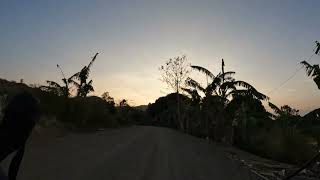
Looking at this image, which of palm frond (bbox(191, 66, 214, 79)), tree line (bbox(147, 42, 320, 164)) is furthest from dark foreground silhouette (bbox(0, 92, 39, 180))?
palm frond (bbox(191, 66, 214, 79))

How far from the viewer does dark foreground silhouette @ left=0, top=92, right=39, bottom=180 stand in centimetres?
292

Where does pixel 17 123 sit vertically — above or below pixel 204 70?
below

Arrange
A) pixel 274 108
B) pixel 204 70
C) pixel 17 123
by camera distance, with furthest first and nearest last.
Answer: pixel 204 70 → pixel 274 108 → pixel 17 123

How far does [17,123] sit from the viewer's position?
2.96 m

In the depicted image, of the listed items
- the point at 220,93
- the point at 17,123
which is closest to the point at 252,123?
the point at 220,93

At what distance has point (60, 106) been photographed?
3878 centimetres

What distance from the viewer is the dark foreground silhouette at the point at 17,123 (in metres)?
2.92

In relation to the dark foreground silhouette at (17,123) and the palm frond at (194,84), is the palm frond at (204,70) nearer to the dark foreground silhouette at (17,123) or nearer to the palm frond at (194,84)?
the palm frond at (194,84)

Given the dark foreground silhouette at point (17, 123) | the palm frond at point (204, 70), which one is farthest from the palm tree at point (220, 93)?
the dark foreground silhouette at point (17, 123)

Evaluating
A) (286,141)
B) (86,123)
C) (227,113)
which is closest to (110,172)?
(286,141)

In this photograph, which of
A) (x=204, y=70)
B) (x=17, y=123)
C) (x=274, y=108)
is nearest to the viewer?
(x=17, y=123)

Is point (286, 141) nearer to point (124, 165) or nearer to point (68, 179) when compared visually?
point (124, 165)

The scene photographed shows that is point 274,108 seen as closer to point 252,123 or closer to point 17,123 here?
point 252,123

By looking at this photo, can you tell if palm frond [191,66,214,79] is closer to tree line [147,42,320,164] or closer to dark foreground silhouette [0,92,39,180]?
tree line [147,42,320,164]
